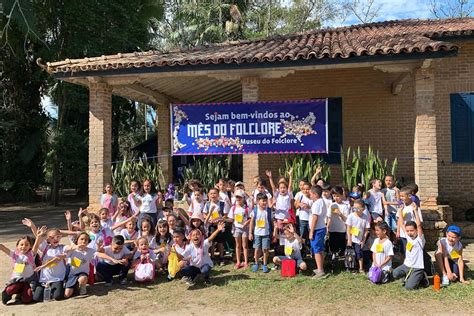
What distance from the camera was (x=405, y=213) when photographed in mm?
6258

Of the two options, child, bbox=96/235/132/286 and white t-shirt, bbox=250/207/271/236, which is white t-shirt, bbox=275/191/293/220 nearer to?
white t-shirt, bbox=250/207/271/236

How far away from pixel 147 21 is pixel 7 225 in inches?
422

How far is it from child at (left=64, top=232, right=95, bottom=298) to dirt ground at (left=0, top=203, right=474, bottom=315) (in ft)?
0.58

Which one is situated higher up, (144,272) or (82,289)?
(144,272)

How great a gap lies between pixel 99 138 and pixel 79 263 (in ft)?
12.3

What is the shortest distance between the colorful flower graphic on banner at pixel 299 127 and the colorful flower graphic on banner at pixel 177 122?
6.68 ft

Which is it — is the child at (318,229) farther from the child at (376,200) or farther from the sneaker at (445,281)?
the sneaker at (445,281)

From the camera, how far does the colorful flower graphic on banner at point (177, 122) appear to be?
342 inches

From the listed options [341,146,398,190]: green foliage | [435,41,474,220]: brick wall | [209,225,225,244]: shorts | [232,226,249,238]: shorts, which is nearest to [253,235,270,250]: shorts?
[232,226,249,238]: shorts

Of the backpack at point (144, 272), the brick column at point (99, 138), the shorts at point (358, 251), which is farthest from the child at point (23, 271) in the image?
the shorts at point (358, 251)

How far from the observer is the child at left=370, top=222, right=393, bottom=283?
230 inches

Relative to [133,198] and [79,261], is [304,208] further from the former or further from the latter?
[79,261]

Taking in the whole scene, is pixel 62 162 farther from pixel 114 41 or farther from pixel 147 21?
pixel 147 21

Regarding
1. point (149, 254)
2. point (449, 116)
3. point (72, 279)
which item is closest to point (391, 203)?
point (149, 254)
